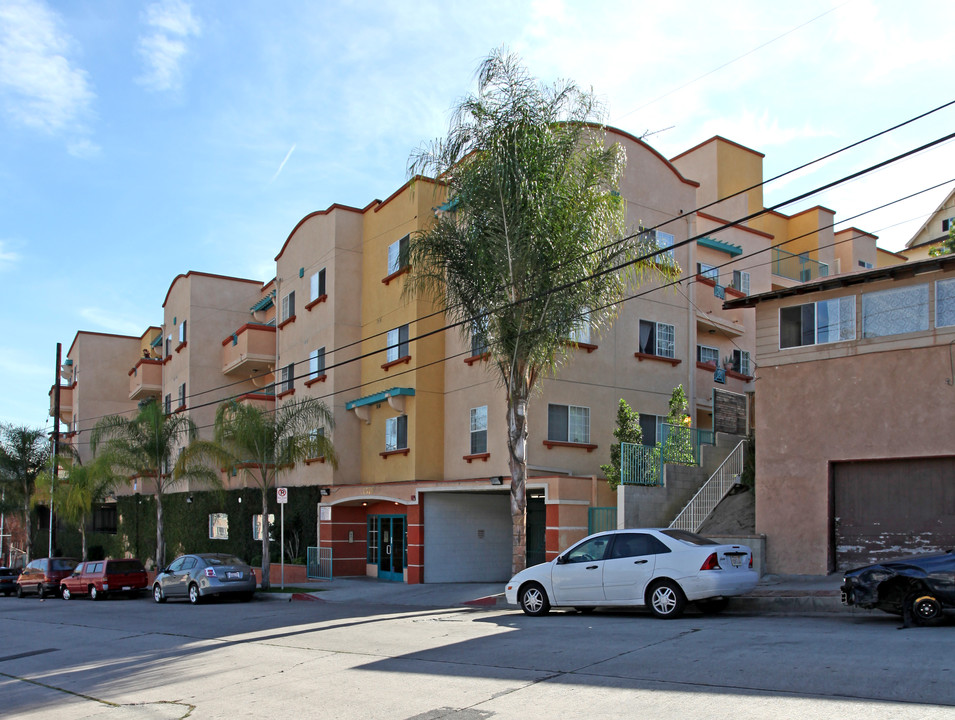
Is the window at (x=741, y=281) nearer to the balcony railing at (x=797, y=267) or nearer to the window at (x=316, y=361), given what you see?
the balcony railing at (x=797, y=267)

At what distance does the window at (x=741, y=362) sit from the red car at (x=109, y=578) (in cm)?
2103

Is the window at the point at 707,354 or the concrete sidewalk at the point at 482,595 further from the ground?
the window at the point at 707,354

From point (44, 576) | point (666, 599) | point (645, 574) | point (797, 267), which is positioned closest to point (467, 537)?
point (645, 574)

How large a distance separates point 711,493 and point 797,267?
1718 centimetres

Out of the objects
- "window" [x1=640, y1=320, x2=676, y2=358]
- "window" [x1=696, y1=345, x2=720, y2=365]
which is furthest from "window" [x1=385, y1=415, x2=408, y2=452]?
"window" [x1=696, y1=345, x2=720, y2=365]

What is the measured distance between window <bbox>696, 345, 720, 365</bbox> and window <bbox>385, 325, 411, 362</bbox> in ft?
31.6

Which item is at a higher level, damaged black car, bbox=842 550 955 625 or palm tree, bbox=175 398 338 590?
palm tree, bbox=175 398 338 590

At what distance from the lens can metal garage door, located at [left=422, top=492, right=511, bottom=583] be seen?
2641cm

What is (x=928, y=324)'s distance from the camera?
16.6m

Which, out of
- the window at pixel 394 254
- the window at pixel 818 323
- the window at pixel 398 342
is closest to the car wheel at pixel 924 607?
the window at pixel 818 323

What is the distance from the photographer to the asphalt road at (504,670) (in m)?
7.83

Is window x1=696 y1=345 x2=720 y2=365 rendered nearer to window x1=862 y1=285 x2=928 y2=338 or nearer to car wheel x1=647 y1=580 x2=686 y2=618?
window x1=862 y1=285 x2=928 y2=338

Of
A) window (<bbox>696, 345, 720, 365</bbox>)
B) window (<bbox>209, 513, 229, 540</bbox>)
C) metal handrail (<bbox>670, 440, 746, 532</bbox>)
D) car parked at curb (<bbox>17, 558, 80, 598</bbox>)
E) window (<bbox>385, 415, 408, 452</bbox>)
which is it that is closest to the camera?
metal handrail (<bbox>670, 440, 746, 532</bbox>)

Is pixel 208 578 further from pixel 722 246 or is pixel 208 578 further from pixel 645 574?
pixel 722 246
